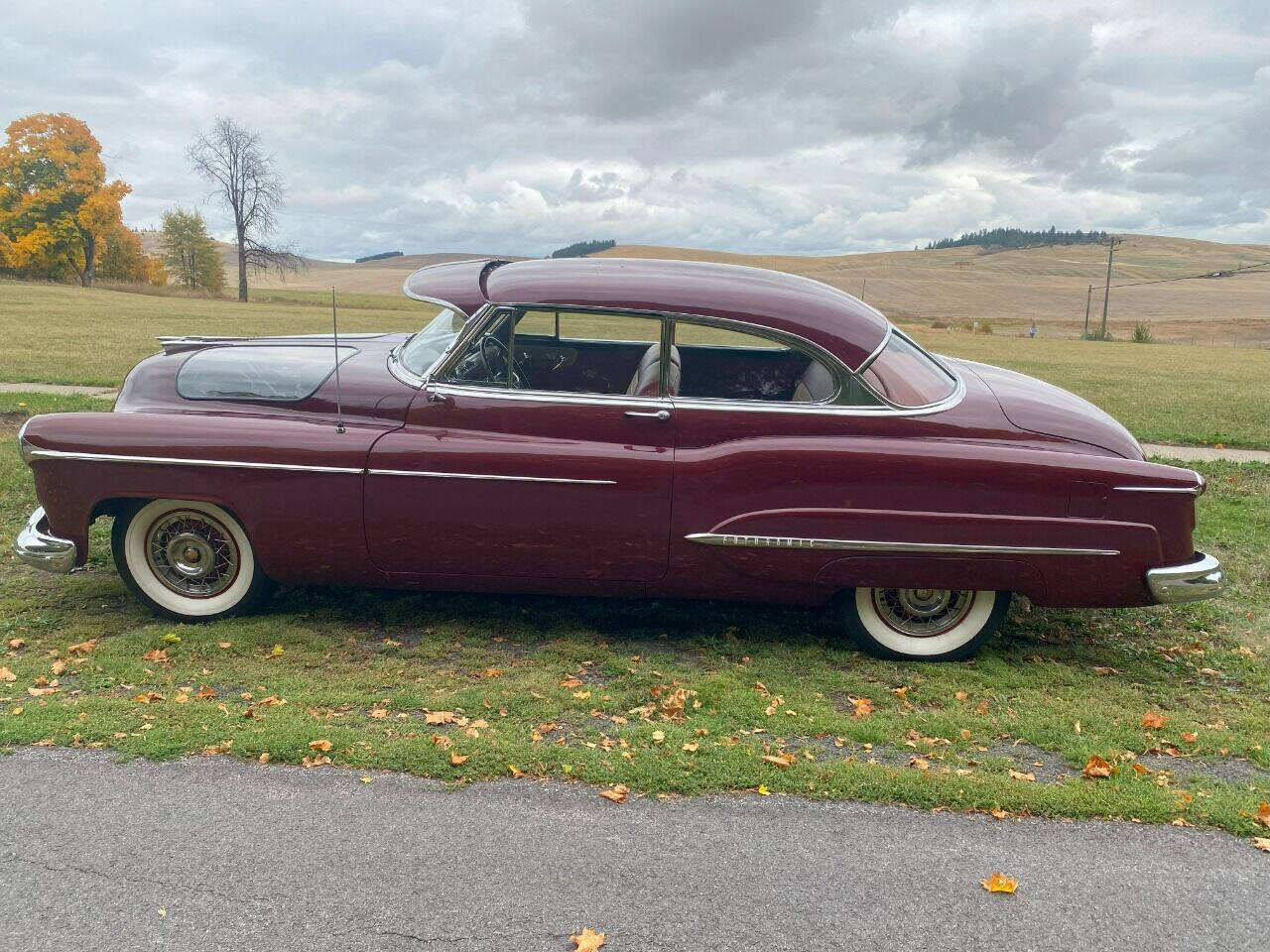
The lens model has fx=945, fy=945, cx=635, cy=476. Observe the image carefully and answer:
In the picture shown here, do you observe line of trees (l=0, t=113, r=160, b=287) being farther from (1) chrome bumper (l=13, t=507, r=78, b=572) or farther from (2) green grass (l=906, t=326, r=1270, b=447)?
(1) chrome bumper (l=13, t=507, r=78, b=572)

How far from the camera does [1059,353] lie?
33.2m

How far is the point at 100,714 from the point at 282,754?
0.83m

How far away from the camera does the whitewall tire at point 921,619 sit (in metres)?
4.39

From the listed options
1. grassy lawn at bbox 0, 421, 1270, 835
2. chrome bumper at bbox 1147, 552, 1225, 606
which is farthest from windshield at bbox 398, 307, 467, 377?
chrome bumper at bbox 1147, 552, 1225, 606

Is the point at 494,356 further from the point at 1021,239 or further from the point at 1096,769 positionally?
the point at 1021,239

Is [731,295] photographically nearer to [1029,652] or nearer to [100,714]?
[1029,652]

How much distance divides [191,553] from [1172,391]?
1751cm

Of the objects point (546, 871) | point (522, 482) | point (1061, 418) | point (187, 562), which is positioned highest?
point (1061, 418)

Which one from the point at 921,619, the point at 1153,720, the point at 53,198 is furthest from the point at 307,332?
the point at 53,198

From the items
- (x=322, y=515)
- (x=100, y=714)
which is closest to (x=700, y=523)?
(x=322, y=515)

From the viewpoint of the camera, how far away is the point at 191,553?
4.52 m

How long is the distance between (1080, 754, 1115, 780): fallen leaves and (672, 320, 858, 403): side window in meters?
1.79

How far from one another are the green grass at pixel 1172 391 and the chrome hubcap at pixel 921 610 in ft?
25.6

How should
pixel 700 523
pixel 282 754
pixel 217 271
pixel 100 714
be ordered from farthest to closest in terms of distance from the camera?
pixel 217 271 < pixel 700 523 < pixel 100 714 < pixel 282 754
